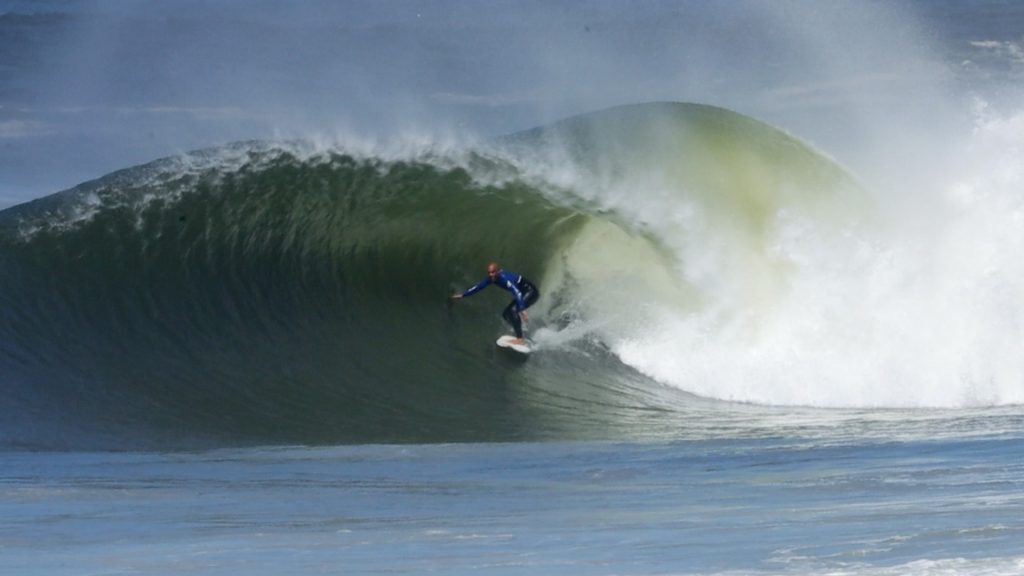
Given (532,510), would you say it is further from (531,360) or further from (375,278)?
(375,278)

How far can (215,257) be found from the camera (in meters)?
16.6

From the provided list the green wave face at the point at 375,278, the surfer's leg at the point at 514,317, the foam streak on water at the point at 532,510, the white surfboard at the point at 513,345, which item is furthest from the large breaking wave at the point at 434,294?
the foam streak on water at the point at 532,510

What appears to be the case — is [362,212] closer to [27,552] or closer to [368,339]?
[368,339]

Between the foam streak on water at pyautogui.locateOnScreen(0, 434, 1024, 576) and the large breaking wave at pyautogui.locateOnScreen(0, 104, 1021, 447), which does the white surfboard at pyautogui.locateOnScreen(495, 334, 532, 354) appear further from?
the foam streak on water at pyautogui.locateOnScreen(0, 434, 1024, 576)

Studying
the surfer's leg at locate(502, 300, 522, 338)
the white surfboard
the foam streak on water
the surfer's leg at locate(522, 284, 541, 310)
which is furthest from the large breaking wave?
the foam streak on water

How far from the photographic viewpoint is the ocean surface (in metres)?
7.43

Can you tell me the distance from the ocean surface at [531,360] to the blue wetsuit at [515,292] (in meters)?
0.35

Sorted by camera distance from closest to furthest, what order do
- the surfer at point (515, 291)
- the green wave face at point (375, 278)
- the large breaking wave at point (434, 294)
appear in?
the green wave face at point (375, 278)
the large breaking wave at point (434, 294)
the surfer at point (515, 291)

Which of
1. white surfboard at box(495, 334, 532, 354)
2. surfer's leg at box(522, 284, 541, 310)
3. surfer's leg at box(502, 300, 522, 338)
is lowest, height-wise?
white surfboard at box(495, 334, 532, 354)

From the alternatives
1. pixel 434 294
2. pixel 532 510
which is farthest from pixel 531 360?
pixel 532 510

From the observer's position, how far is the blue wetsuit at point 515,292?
14.3 metres

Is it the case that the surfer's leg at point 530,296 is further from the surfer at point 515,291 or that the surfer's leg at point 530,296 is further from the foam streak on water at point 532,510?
the foam streak on water at point 532,510

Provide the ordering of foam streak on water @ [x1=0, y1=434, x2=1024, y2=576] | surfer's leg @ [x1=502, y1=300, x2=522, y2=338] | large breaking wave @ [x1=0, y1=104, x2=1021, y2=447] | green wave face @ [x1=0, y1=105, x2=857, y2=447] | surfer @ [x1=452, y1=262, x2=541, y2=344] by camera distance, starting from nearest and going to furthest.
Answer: foam streak on water @ [x1=0, y1=434, x2=1024, y2=576] → green wave face @ [x1=0, y1=105, x2=857, y2=447] → large breaking wave @ [x1=0, y1=104, x2=1021, y2=447] → surfer @ [x1=452, y1=262, x2=541, y2=344] → surfer's leg @ [x1=502, y1=300, x2=522, y2=338]

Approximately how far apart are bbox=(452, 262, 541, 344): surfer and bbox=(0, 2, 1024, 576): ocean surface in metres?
0.35
